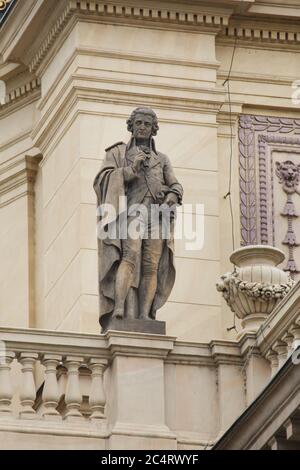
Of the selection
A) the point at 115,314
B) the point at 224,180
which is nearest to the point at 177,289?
the point at 224,180

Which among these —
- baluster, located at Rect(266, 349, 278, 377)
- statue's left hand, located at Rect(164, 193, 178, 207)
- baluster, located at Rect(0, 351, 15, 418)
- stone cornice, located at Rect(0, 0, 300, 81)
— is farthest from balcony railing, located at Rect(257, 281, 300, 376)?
stone cornice, located at Rect(0, 0, 300, 81)

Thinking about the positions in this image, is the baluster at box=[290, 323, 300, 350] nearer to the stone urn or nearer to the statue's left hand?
the stone urn

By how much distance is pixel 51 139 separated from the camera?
38.8 metres

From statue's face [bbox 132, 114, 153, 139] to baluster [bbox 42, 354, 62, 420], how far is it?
2.30 m

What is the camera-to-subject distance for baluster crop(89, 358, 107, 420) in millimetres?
32781

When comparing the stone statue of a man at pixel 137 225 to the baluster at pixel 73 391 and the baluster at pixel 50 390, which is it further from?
the baluster at pixel 50 390

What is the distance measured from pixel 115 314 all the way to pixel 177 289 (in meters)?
3.95

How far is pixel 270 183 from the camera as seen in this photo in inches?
1496

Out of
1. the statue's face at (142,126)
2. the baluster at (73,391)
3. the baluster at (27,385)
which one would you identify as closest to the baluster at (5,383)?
the baluster at (27,385)

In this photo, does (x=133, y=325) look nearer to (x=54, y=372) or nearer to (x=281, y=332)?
(x=54, y=372)

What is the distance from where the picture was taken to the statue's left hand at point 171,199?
110ft

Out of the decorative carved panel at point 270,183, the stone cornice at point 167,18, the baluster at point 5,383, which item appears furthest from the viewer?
the stone cornice at point 167,18

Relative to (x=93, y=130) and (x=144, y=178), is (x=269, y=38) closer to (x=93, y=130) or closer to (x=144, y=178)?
(x=93, y=130)
